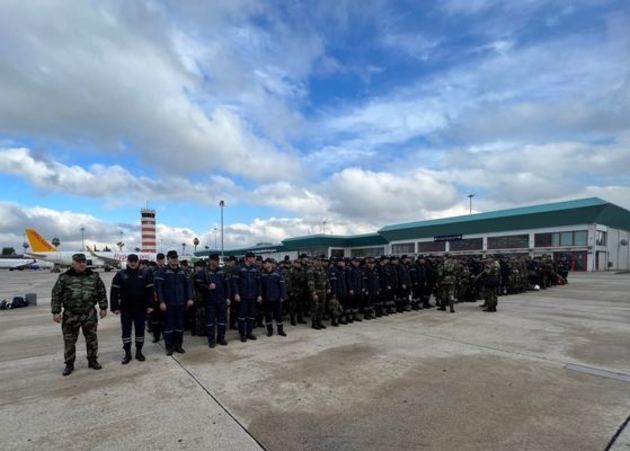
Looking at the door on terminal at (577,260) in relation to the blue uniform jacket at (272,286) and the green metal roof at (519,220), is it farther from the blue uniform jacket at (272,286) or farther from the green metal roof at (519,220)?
the blue uniform jacket at (272,286)

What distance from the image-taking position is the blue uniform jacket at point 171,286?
263 inches

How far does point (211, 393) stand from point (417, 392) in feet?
8.99

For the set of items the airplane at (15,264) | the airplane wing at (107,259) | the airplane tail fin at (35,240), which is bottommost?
the airplane at (15,264)

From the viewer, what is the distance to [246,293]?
305 inches

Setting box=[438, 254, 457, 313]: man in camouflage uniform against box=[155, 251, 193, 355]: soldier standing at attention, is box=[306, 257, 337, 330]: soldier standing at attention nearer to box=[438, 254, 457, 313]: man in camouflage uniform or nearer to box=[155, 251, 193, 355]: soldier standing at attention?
box=[155, 251, 193, 355]: soldier standing at attention

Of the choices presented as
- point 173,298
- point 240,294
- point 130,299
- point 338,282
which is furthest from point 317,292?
point 130,299

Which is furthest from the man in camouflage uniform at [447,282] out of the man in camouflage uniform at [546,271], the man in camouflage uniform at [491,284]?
the man in camouflage uniform at [546,271]

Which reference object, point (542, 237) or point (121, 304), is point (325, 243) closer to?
point (542, 237)

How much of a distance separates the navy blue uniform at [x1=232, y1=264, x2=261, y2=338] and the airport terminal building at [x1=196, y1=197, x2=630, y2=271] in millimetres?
23471

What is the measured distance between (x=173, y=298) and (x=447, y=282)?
8330mm

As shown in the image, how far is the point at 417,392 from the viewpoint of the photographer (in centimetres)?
459

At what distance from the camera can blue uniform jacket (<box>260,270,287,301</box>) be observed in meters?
8.13

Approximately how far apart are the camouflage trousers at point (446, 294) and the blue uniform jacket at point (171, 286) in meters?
8.05

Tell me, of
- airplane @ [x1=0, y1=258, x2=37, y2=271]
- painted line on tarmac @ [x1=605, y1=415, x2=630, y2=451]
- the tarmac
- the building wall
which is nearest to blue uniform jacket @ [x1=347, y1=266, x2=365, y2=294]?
the tarmac
